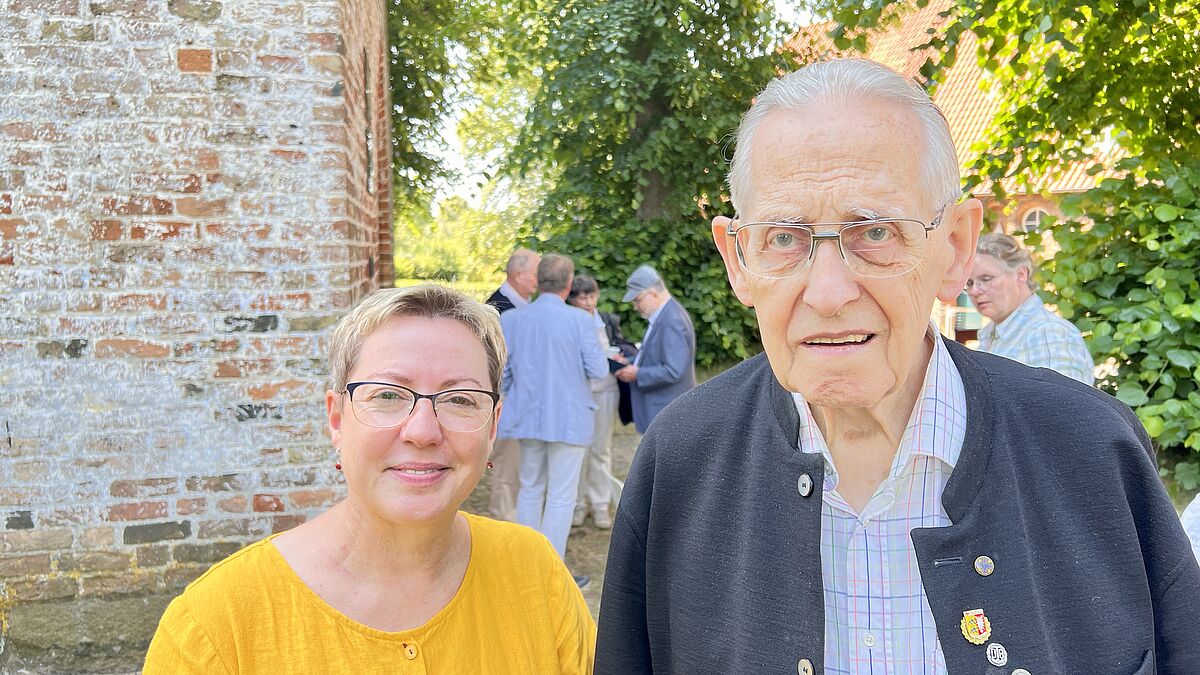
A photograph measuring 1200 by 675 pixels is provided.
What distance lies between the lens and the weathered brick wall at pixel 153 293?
11.7ft

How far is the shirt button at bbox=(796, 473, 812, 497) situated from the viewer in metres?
1.38

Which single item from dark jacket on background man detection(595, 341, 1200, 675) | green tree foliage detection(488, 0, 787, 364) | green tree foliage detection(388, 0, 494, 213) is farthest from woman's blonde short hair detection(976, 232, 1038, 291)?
green tree foliage detection(388, 0, 494, 213)

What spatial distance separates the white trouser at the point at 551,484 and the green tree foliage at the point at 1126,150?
2876mm

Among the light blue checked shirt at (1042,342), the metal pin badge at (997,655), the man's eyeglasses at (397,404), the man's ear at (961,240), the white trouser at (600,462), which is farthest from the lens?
the white trouser at (600,462)

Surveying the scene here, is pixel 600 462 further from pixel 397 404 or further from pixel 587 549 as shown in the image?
pixel 397 404

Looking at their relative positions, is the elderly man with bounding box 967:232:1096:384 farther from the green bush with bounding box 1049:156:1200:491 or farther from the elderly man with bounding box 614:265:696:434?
the green bush with bounding box 1049:156:1200:491

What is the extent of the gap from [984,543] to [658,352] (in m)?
4.68

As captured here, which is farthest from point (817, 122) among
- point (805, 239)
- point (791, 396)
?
point (791, 396)

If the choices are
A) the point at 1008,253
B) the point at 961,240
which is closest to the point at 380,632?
the point at 961,240

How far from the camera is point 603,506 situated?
6.70 meters

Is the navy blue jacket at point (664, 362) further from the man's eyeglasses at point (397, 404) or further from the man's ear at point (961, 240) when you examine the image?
the man's ear at point (961, 240)

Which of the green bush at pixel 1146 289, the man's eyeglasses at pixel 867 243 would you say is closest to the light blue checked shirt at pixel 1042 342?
the green bush at pixel 1146 289

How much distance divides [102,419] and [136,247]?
0.68 metres

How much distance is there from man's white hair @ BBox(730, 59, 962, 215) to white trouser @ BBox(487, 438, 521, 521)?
4601mm
